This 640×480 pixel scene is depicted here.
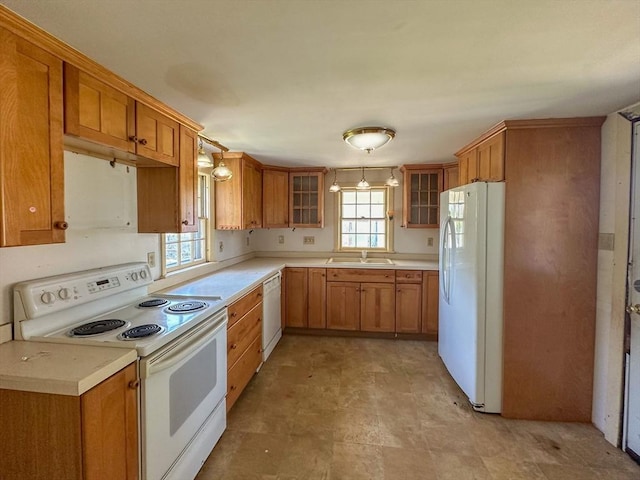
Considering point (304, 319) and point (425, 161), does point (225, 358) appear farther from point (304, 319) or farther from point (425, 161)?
point (425, 161)

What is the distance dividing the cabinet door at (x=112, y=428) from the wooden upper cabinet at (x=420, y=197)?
353cm

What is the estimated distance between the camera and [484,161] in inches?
102

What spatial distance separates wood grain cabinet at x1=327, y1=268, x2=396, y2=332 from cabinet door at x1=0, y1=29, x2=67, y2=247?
293cm

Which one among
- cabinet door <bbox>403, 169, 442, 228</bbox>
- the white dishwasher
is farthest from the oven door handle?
cabinet door <bbox>403, 169, 442, 228</bbox>

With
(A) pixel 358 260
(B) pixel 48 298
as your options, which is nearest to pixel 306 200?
(A) pixel 358 260

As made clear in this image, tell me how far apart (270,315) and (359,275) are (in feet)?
4.07

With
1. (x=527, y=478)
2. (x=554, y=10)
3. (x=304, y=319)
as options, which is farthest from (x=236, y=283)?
(x=554, y=10)

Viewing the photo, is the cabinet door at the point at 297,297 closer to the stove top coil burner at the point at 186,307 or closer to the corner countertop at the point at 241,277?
the corner countertop at the point at 241,277

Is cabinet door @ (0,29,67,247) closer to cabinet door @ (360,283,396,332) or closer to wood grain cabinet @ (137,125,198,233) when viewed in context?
wood grain cabinet @ (137,125,198,233)

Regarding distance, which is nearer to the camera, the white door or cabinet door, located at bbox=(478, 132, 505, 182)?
the white door

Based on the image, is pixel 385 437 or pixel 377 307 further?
pixel 377 307

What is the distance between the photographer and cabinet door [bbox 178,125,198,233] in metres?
2.19

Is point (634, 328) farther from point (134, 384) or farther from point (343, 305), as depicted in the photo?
point (134, 384)

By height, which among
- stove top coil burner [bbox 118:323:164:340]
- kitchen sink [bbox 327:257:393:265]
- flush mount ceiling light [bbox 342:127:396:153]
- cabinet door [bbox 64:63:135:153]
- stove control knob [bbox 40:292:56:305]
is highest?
flush mount ceiling light [bbox 342:127:396:153]
